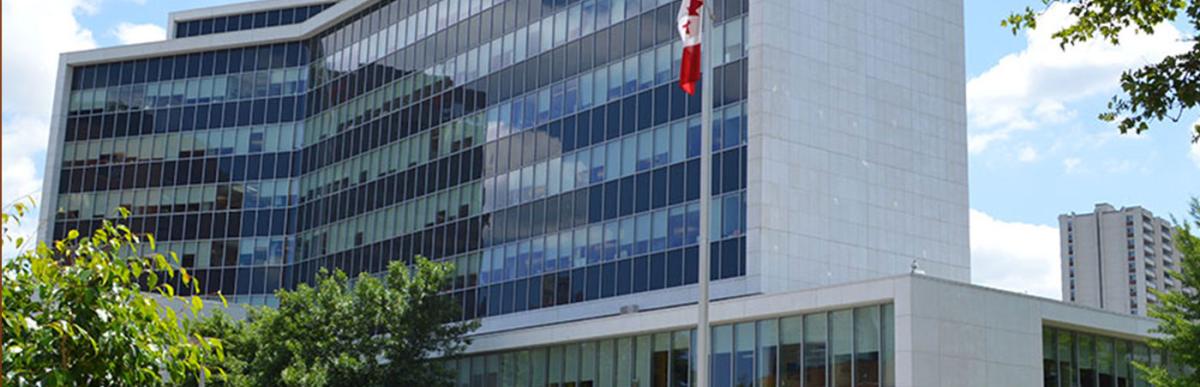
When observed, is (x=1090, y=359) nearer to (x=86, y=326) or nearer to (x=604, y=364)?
(x=604, y=364)

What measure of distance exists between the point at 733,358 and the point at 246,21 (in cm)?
5424

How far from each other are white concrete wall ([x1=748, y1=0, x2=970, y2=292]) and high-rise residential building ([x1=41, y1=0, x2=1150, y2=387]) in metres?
0.09

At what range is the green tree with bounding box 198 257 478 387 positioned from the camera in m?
48.2

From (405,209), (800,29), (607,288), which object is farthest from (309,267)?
(800,29)

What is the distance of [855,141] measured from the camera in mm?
50125

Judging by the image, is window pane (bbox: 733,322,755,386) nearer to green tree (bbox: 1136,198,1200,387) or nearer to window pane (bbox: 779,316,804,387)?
window pane (bbox: 779,316,804,387)

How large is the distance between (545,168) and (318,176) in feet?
68.8

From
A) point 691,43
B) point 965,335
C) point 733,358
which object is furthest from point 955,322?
point 691,43

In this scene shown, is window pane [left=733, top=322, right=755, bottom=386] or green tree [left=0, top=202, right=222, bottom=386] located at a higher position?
A: window pane [left=733, top=322, right=755, bottom=386]

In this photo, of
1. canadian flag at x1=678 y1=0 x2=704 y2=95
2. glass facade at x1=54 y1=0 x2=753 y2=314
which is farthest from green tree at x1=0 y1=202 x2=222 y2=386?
glass facade at x1=54 y1=0 x2=753 y2=314

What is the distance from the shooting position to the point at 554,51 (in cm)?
5694

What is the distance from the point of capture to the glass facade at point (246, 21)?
84938 millimetres

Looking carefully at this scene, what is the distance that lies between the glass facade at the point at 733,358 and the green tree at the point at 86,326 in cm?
2550

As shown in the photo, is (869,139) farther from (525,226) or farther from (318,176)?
(318,176)
